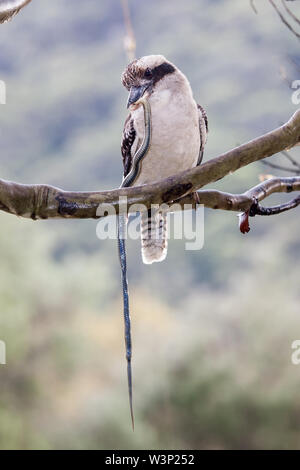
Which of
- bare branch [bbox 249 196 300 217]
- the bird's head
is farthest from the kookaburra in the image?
bare branch [bbox 249 196 300 217]

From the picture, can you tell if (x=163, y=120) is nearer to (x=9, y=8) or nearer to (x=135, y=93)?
(x=135, y=93)

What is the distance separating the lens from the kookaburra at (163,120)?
1.95 metres

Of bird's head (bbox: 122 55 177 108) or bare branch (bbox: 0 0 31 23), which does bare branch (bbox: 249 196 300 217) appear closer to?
bird's head (bbox: 122 55 177 108)

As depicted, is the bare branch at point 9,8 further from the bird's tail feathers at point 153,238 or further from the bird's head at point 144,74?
the bird's tail feathers at point 153,238

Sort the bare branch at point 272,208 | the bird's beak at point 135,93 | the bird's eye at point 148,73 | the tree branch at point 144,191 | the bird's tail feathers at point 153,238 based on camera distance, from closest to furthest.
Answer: the tree branch at point 144,191 → the bare branch at point 272,208 → the bird's beak at point 135,93 → the bird's eye at point 148,73 → the bird's tail feathers at point 153,238

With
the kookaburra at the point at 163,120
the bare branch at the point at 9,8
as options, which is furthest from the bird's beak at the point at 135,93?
the bare branch at the point at 9,8

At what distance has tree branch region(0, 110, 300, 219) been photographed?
137 cm

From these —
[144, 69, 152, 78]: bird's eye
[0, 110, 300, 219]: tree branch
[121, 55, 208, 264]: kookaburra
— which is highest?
[144, 69, 152, 78]: bird's eye

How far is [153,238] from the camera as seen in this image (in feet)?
8.07

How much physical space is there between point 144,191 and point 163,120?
30.0 inches

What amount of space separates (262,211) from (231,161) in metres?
0.39

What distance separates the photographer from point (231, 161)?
1.42 meters
